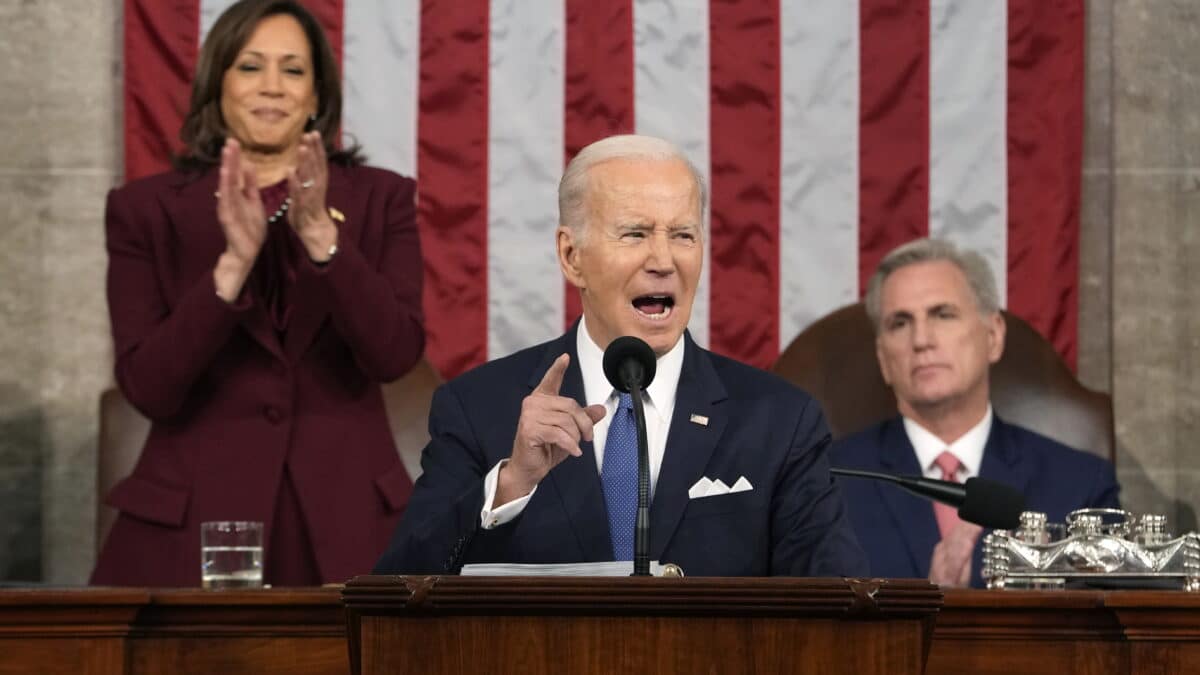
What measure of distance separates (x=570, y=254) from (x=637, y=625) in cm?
100

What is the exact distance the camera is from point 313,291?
146 inches

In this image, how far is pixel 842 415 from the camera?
4.84 meters

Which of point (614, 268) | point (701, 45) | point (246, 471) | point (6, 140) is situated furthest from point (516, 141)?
point (614, 268)

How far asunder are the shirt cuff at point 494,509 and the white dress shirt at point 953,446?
2015mm

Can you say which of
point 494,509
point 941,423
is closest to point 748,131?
point 941,423

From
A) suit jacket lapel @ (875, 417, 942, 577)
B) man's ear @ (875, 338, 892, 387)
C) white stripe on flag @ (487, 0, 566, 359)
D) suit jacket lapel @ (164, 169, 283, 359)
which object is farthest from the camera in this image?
white stripe on flag @ (487, 0, 566, 359)

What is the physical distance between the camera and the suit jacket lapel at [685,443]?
2.82 metres

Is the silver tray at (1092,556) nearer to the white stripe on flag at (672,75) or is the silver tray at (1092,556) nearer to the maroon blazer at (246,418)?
the maroon blazer at (246,418)

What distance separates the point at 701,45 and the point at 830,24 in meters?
0.36

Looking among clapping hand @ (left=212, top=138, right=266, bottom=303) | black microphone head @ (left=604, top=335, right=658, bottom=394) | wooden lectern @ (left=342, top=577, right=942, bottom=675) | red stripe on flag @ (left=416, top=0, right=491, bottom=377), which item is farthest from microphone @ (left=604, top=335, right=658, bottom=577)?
red stripe on flag @ (left=416, top=0, right=491, bottom=377)

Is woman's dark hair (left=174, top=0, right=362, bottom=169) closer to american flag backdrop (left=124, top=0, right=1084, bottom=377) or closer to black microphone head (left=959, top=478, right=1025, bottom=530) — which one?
american flag backdrop (left=124, top=0, right=1084, bottom=377)

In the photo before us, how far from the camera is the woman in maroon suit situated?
3.68 metres

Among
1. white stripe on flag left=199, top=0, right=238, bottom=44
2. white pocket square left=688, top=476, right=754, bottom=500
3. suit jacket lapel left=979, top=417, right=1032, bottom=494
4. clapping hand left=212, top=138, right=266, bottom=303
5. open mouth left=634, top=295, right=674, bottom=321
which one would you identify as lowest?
white pocket square left=688, top=476, right=754, bottom=500

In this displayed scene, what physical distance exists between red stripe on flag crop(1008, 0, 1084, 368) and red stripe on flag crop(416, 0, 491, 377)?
1462 millimetres
